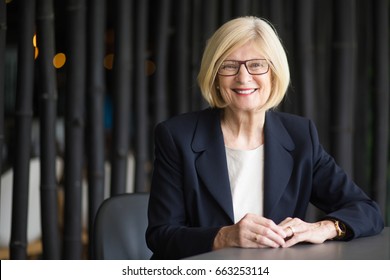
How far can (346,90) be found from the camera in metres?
2.83

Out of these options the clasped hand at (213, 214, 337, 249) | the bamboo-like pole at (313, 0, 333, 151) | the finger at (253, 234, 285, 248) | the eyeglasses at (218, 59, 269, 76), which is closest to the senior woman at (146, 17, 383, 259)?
the eyeglasses at (218, 59, 269, 76)

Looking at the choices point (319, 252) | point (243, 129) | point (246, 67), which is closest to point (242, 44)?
point (246, 67)

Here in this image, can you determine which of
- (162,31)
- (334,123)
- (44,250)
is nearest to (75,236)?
(44,250)

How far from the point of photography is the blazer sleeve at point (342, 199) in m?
1.48

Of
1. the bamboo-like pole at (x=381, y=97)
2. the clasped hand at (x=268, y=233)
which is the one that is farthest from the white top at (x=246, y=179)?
the bamboo-like pole at (x=381, y=97)

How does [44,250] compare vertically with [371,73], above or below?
below

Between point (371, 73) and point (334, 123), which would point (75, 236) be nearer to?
point (334, 123)

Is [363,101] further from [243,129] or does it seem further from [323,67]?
[243,129]

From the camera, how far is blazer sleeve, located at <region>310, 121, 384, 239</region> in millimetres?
1483

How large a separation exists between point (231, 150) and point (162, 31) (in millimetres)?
1247

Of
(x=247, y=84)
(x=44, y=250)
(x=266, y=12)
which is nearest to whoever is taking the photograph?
(x=247, y=84)

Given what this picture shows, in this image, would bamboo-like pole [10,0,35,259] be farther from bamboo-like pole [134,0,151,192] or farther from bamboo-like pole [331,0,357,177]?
bamboo-like pole [331,0,357,177]

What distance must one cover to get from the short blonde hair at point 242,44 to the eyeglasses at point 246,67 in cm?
1

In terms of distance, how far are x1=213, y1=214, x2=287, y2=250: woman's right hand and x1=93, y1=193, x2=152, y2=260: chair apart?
42 cm
